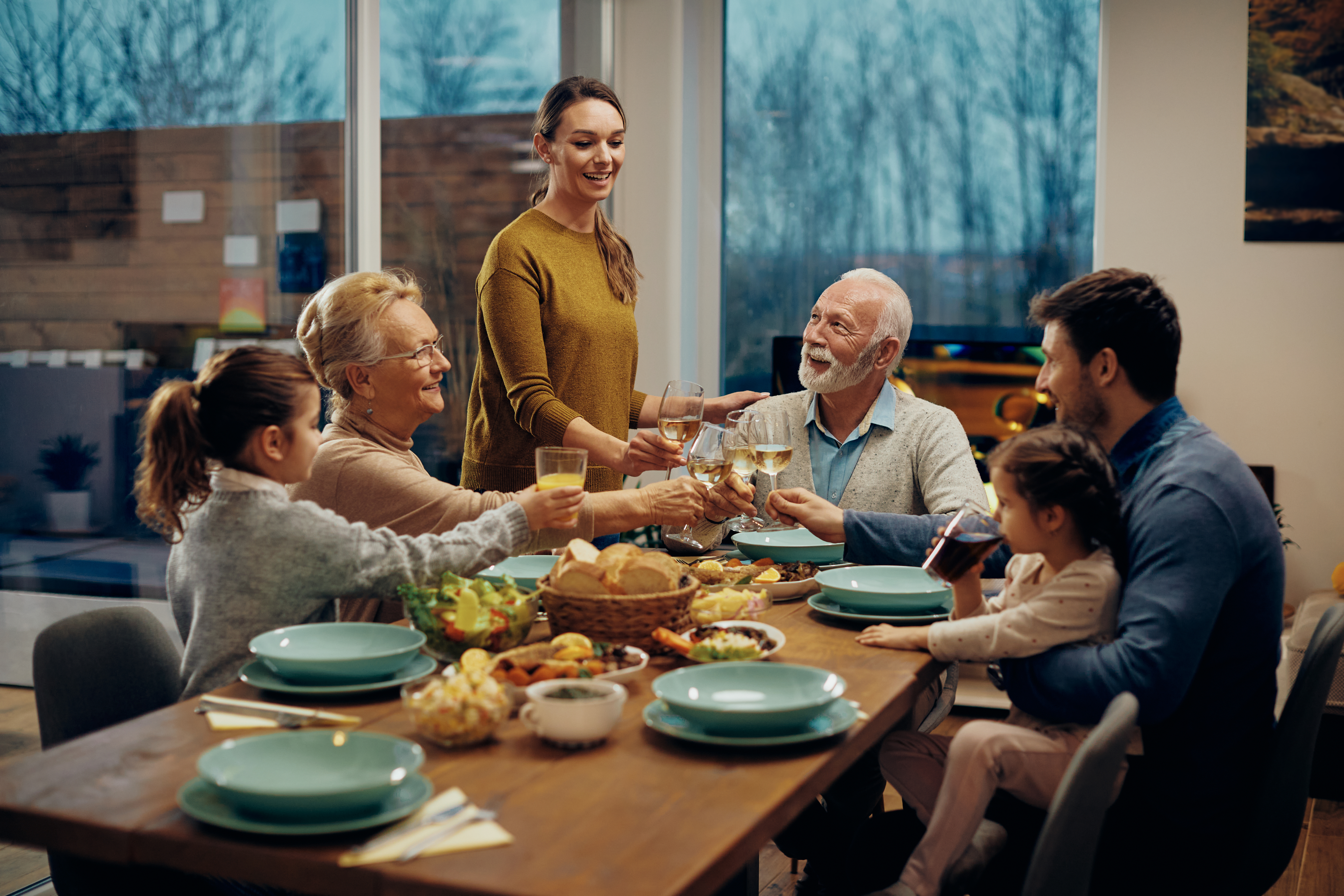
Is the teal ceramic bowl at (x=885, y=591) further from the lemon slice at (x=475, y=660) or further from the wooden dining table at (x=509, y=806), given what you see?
the lemon slice at (x=475, y=660)

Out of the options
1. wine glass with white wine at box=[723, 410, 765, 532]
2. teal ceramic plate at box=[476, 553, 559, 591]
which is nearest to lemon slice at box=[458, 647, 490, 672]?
teal ceramic plate at box=[476, 553, 559, 591]

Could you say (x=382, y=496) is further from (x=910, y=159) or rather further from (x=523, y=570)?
(x=910, y=159)

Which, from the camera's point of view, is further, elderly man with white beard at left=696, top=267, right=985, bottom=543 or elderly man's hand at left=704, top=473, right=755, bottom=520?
elderly man with white beard at left=696, top=267, right=985, bottom=543

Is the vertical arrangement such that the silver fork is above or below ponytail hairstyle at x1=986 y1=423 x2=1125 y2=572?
below

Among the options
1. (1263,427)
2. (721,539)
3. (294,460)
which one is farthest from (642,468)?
(1263,427)

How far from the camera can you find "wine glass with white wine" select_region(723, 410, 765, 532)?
203cm

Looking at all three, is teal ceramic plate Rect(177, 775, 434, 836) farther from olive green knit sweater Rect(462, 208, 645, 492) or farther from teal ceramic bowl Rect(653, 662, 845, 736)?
olive green knit sweater Rect(462, 208, 645, 492)

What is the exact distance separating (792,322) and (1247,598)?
367 centimetres

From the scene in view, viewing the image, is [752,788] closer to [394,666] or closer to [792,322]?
[394,666]

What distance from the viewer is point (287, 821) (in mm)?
1058

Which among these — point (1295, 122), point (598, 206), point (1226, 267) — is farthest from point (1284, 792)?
point (1295, 122)

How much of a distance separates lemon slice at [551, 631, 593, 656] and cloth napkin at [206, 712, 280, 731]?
37cm

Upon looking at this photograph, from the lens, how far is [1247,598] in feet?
5.13

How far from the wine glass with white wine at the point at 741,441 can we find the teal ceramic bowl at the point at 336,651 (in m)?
0.69
